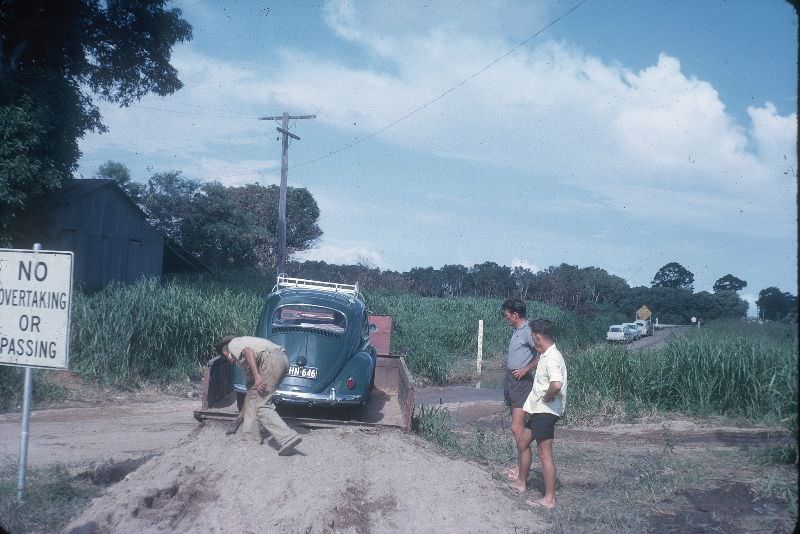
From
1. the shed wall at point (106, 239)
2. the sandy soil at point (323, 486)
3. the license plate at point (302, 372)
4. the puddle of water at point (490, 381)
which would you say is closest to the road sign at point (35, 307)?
the sandy soil at point (323, 486)

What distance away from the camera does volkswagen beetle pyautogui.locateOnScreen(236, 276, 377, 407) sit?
8.23 m

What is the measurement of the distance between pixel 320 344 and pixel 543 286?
4175 centimetres

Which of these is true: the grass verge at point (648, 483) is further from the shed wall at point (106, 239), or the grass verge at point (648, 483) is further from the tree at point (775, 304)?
the shed wall at point (106, 239)

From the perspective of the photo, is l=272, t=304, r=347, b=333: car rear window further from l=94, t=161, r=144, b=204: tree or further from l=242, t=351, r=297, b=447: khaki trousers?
l=94, t=161, r=144, b=204: tree

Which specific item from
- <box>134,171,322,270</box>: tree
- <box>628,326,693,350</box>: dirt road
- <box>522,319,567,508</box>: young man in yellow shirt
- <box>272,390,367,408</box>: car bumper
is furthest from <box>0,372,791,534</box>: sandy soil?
<box>134,171,322,270</box>: tree

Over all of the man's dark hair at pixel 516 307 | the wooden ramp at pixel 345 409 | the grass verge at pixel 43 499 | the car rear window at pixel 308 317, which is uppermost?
the man's dark hair at pixel 516 307

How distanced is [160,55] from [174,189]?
2047 cm

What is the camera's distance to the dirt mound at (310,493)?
5668 millimetres

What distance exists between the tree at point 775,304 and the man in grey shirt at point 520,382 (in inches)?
91.8

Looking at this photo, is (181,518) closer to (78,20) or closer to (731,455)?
(731,455)

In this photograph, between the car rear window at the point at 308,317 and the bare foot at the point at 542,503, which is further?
the car rear window at the point at 308,317

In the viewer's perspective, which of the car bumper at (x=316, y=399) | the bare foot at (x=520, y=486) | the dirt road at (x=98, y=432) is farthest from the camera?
the dirt road at (x=98, y=432)

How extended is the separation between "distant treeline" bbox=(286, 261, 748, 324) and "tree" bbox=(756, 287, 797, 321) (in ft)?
81.3

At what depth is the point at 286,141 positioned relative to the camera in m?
25.1
